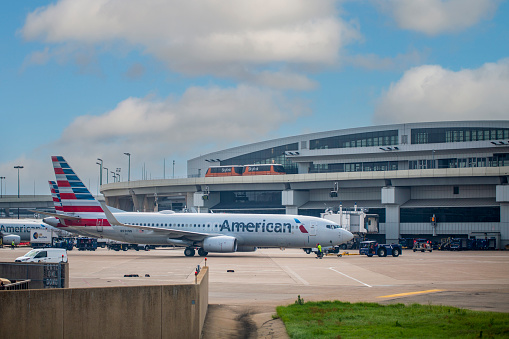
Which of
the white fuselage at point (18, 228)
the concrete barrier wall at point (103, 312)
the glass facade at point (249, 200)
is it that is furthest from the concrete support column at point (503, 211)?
the concrete barrier wall at point (103, 312)

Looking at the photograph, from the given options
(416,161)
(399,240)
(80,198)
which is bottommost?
(399,240)

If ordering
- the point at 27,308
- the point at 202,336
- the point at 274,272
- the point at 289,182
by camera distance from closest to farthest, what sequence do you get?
the point at 27,308 < the point at 202,336 < the point at 274,272 < the point at 289,182

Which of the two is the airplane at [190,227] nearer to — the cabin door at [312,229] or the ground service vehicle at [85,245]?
the cabin door at [312,229]

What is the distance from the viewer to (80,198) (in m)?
55.2

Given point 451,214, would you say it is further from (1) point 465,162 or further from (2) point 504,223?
(1) point 465,162

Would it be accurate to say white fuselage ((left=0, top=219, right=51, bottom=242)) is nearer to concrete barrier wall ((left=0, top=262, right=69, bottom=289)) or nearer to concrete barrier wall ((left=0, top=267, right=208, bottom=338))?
concrete barrier wall ((left=0, top=262, right=69, bottom=289))

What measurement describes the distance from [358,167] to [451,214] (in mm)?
19872

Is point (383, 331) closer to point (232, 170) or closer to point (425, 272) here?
point (425, 272)

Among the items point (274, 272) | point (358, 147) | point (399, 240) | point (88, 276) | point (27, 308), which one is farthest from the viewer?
point (358, 147)

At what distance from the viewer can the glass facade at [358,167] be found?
95.8 m

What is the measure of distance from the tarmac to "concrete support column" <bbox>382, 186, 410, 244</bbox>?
37.5 meters

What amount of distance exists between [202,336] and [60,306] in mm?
4133

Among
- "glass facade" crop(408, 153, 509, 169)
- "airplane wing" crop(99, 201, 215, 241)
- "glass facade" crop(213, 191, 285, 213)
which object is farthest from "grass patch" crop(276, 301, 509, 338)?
"glass facade" crop(213, 191, 285, 213)

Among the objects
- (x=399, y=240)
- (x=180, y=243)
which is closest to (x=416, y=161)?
(x=399, y=240)
